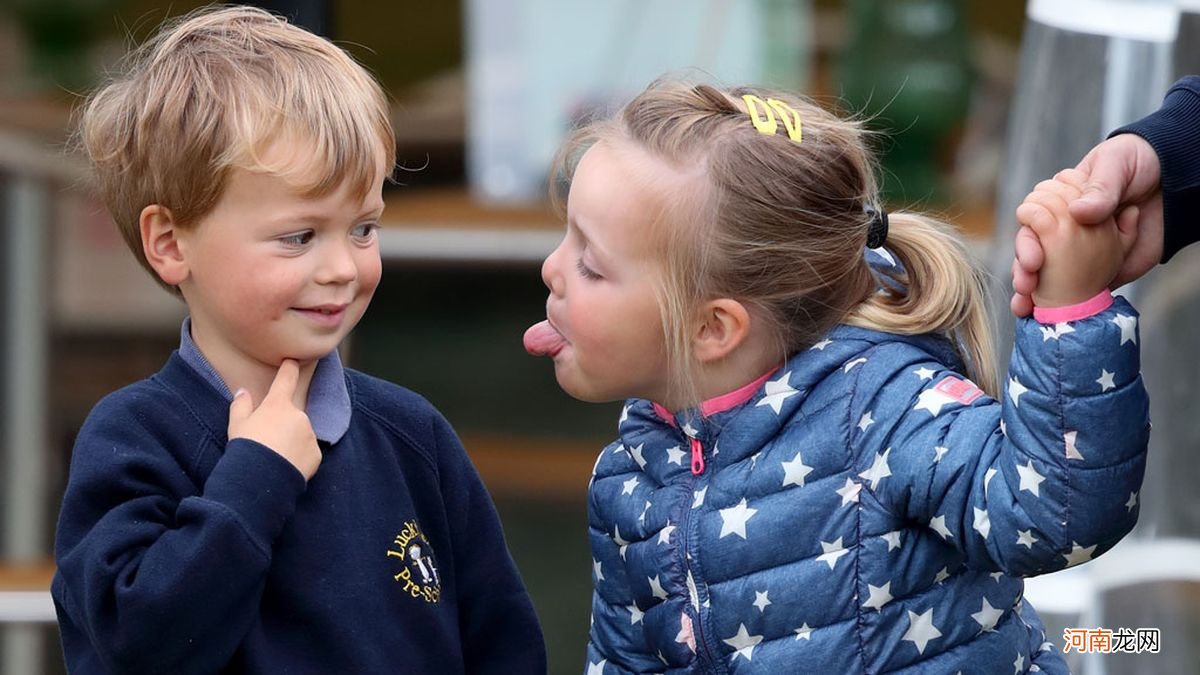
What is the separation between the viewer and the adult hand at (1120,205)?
3.94ft

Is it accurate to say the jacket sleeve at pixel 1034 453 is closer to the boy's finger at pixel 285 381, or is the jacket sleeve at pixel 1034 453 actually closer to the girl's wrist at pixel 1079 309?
the girl's wrist at pixel 1079 309

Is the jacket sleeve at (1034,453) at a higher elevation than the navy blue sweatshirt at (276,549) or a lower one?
higher

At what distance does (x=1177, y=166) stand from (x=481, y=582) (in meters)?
0.70

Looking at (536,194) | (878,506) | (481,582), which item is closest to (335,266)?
(481,582)

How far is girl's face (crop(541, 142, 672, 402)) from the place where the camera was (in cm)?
146

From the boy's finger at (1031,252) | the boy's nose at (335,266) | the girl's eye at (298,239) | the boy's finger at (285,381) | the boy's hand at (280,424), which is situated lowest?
the boy's hand at (280,424)

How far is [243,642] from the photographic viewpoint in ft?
4.47

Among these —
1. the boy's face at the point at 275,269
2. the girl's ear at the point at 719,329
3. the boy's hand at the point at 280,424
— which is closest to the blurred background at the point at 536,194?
the girl's ear at the point at 719,329

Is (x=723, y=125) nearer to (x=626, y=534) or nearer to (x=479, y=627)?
(x=626, y=534)

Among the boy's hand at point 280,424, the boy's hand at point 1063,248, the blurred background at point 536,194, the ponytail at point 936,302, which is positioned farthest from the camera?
the blurred background at point 536,194

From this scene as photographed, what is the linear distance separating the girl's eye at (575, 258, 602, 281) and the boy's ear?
1.10 ft

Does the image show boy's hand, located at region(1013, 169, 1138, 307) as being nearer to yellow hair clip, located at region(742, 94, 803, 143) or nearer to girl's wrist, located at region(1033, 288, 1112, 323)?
girl's wrist, located at region(1033, 288, 1112, 323)

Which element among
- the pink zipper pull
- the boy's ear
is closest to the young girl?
the pink zipper pull

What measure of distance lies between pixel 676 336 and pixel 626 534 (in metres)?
0.19
